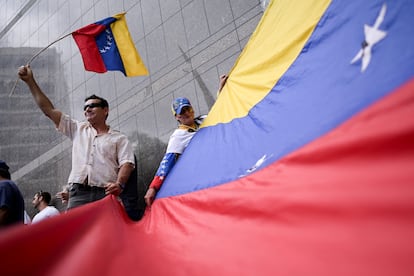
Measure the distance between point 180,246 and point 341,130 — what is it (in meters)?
0.67

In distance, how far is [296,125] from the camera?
3.99ft

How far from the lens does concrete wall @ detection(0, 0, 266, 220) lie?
125 inches

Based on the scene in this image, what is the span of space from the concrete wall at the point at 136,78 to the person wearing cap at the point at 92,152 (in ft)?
3.24

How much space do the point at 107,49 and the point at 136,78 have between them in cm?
94

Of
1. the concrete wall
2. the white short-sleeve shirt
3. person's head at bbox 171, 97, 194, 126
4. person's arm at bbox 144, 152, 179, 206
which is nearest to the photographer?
person's arm at bbox 144, 152, 179, 206

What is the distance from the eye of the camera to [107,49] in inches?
116

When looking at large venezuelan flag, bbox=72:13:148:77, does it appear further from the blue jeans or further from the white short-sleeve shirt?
the blue jeans

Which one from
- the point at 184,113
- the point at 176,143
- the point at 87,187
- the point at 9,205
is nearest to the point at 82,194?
the point at 87,187

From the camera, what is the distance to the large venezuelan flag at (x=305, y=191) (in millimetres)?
654

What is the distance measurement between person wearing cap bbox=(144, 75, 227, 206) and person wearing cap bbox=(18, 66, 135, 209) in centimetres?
20

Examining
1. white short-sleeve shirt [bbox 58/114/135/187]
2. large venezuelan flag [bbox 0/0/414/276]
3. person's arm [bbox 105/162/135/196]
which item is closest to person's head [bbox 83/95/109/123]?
white short-sleeve shirt [bbox 58/114/135/187]

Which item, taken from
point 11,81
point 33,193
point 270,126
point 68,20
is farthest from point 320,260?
point 11,81

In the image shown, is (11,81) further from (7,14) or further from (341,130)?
(341,130)

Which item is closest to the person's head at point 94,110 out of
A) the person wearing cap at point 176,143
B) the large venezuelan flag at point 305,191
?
the person wearing cap at point 176,143
